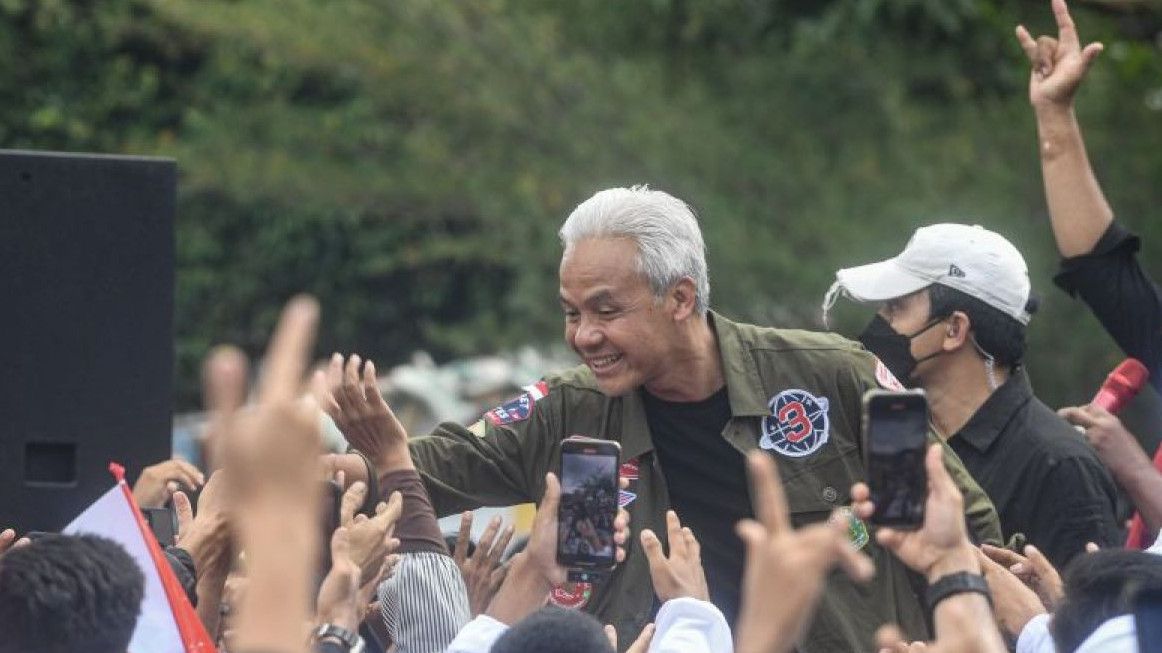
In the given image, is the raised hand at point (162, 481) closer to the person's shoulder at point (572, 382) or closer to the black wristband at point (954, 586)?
the person's shoulder at point (572, 382)

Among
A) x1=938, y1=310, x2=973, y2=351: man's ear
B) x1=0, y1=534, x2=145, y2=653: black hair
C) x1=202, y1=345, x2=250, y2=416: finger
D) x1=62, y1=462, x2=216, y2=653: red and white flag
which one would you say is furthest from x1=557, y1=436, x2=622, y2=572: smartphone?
x1=202, y1=345, x2=250, y2=416: finger

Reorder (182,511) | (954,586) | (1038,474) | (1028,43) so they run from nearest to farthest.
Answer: (954,586) → (182,511) → (1038,474) → (1028,43)

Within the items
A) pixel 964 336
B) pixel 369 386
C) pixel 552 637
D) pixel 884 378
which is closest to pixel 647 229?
pixel 884 378

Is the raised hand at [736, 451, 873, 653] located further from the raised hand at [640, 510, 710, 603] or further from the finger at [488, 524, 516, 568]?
the finger at [488, 524, 516, 568]

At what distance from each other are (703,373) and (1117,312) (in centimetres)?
122

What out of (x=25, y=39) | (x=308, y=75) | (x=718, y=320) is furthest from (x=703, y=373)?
(x=25, y=39)

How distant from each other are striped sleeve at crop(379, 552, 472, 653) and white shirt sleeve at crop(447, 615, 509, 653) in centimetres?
48

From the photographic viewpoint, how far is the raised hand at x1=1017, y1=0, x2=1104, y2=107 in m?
5.73

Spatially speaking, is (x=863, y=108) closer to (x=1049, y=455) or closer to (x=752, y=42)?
(x=752, y=42)

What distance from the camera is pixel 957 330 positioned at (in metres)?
5.90

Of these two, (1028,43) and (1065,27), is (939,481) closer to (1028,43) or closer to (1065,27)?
(1028,43)

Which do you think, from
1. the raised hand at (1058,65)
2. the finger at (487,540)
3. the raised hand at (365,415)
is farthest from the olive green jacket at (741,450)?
the raised hand at (1058,65)

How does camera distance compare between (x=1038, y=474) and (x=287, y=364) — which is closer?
(x=287, y=364)

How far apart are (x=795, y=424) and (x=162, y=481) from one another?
67.9 inches
